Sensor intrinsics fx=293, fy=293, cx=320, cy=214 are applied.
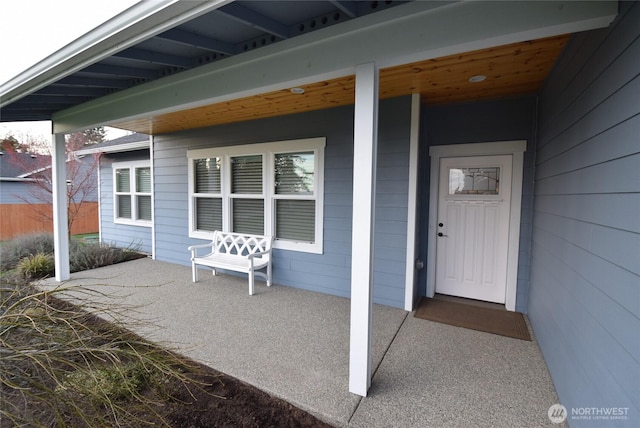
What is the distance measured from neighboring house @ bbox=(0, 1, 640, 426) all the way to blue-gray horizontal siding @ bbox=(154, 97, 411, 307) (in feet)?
0.07

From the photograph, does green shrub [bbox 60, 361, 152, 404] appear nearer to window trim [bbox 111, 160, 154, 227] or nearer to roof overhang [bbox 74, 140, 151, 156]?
window trim [bbox 111, 160, 154, 227]

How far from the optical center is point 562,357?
6.48ft

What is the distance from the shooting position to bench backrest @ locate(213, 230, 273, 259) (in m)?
4.34

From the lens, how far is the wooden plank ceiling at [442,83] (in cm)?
231

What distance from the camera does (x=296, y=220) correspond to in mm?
4289

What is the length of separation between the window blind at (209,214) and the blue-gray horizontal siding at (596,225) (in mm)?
4532

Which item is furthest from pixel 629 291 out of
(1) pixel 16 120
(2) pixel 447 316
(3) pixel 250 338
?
(1) pixel 16 120

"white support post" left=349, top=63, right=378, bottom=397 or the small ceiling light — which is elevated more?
the small ceiling light

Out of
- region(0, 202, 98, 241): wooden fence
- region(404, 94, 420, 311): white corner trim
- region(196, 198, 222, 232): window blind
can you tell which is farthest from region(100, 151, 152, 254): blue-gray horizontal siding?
region(404, 94, 420, 311): white corner trim

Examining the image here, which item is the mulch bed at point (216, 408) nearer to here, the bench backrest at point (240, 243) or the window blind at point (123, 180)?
the bench backrest at point (240, 243)

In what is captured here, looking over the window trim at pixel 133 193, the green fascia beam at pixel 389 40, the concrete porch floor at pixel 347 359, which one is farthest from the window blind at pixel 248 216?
the window trim at pixel 133 193

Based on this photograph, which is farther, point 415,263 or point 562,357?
point 415,263

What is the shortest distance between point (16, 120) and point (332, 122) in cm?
448

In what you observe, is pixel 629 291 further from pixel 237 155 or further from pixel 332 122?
pixel 237 155
